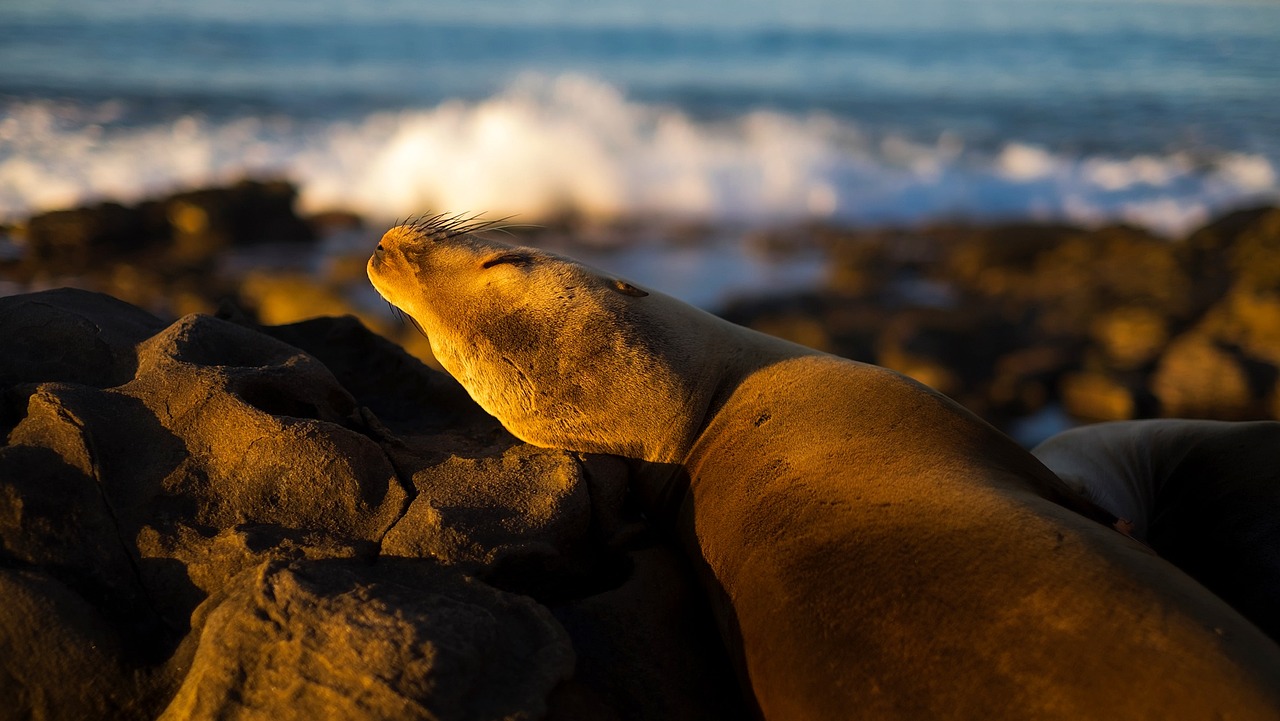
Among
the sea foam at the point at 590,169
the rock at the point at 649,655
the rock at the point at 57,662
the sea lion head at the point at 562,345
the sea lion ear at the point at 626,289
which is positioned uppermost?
the sea lion ear at the point at 626,289

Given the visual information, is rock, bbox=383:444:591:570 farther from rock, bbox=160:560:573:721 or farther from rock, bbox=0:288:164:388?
rock, bbox=0:288:164:388

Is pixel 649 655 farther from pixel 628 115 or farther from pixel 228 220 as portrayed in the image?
pixel 628 115

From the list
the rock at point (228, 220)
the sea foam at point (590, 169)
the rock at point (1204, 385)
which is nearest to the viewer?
the rock at point (1204, 385)

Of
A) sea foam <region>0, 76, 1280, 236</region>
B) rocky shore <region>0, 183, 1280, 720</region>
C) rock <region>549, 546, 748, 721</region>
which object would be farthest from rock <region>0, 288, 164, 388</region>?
sea foam <region>0, 76, 1280, 236</region>

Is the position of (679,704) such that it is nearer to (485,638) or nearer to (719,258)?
(485,638)

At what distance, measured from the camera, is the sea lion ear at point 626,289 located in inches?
132

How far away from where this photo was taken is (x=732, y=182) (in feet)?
50.3

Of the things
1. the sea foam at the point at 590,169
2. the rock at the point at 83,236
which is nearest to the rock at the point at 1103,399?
the sea foam at the point at 590,169

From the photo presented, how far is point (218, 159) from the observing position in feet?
52.2

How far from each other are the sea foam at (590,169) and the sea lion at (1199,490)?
430 inches

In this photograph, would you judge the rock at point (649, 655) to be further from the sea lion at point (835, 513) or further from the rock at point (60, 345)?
the rock at point (60, 345)

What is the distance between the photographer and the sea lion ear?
3.34 metres

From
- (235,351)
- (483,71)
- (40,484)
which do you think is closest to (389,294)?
(235,351)

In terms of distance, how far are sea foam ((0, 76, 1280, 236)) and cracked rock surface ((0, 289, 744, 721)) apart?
1097 cm
